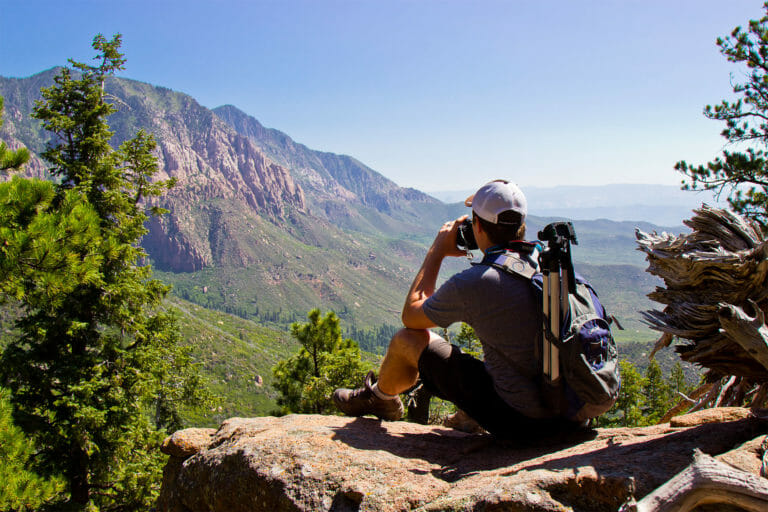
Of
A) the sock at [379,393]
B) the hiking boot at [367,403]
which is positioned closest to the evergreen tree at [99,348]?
the hiking boot at [367,403]

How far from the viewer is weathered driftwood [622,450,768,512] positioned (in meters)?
2.24

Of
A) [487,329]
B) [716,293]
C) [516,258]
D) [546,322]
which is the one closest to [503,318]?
[487,329]

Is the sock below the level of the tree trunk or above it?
above

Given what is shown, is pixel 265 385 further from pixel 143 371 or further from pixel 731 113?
pixel 731 113

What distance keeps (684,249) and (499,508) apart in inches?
122

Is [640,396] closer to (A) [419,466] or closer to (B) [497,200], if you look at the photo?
(A) [419,466]

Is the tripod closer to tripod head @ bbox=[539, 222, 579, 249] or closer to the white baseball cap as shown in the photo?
tripod head @ bbox=[539, 222, 579, 249]

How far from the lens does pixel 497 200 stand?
12.3ft

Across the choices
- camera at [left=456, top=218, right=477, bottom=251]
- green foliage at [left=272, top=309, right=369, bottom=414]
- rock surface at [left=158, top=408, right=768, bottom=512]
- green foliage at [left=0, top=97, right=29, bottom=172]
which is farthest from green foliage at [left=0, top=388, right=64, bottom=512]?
green foliage at [left=272, top=309, right=369, bottom=414]

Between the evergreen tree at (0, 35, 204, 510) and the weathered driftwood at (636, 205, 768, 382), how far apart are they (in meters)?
10.3

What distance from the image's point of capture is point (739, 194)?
9992 millimetres

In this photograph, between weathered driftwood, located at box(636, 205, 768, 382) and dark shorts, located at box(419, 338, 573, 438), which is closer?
weathered driftwood, located at box(636, 205, 768, 382)

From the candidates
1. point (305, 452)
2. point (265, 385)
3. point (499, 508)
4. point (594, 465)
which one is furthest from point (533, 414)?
point (265, 385)

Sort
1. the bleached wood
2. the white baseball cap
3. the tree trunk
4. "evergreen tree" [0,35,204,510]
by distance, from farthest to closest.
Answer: the tree trunk < "evergreen tree" [0,35,204,510] < the white baseball cap < the bleached wood
